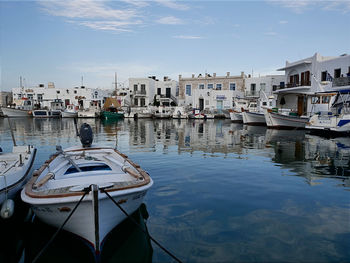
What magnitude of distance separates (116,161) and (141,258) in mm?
3594

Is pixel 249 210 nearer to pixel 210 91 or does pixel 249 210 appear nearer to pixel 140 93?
pixel 210 91

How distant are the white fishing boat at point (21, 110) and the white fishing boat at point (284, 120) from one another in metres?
49.5

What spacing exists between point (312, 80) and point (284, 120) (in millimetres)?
7783

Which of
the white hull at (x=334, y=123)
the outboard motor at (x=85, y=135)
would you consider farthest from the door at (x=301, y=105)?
the outboard motor at (x=85, y=135)

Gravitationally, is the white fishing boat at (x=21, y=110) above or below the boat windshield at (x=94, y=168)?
above

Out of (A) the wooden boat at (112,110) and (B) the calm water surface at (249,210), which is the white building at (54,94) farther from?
(B) the calm water surface at (249,210)

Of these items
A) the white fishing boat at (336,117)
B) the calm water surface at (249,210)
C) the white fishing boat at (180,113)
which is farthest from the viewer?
the white fishing boat at (180,113)

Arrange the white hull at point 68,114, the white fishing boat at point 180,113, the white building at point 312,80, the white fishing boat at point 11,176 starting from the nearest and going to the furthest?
the white fishing boat at point 11,176 < the white building at point 312,80 < the white fishing boat at point 180,113 < the white hull at point 68,114

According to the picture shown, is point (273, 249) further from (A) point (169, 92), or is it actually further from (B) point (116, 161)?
(A) point (169, 92)

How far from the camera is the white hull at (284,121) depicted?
30323 millimetres

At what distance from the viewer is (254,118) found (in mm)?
37562

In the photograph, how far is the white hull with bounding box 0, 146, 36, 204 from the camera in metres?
6.50

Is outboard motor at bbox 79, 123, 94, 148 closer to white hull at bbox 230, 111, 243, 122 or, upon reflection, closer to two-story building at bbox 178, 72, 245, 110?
white hull at bbox 230, 111, 243, 122

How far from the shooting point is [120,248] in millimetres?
5270
